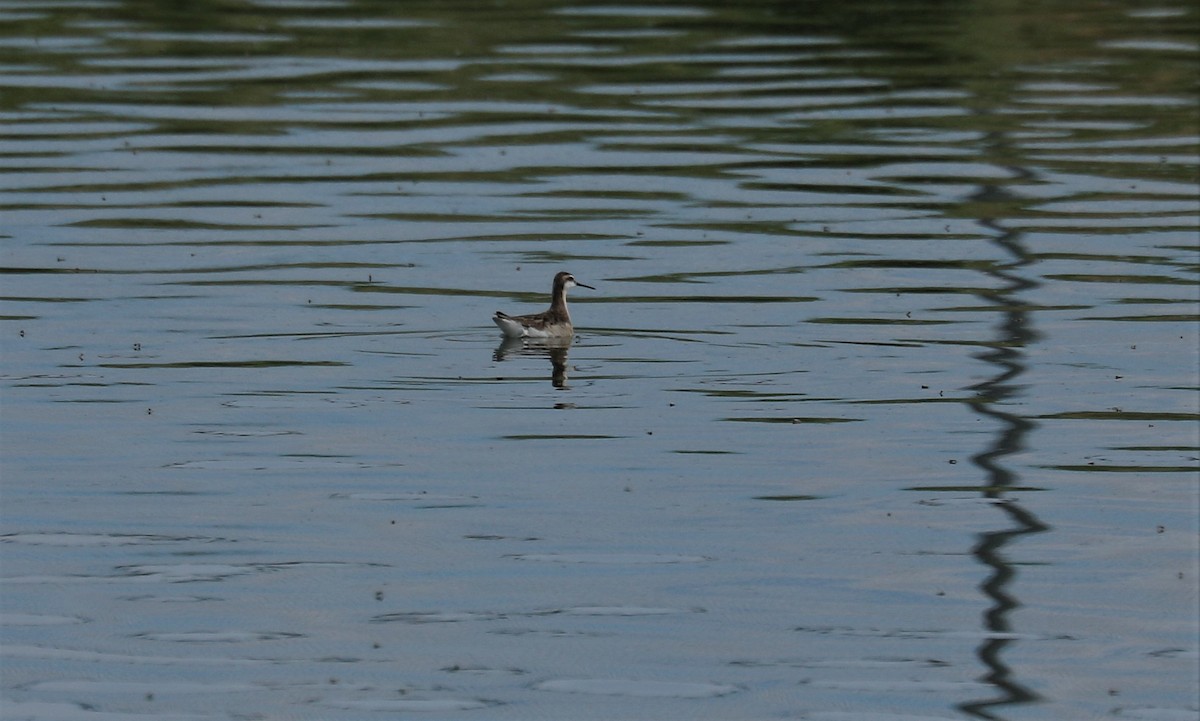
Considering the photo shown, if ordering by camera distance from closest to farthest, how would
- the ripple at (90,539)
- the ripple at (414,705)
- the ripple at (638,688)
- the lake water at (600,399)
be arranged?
the ripple at (414,705)
the ripple at (638,688)
the lake water at (600,399)
the ripple at (90,539)

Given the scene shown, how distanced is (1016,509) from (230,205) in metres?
12.0

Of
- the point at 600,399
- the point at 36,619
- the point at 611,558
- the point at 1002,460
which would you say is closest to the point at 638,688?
the point at 611,558

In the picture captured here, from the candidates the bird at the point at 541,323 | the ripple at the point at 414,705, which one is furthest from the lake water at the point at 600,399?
the bird at the point at 541,323

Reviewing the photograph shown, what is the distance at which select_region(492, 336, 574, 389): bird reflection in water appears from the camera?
16.7 m

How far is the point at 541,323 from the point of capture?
1700cm

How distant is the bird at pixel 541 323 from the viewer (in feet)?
55.6

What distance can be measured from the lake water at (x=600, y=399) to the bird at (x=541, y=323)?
147mm

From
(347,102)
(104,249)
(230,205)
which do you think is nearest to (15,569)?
(104,249)

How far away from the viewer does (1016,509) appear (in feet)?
41.5

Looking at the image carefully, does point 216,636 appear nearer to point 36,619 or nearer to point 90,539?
point 36,619

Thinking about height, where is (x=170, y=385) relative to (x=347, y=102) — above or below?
below

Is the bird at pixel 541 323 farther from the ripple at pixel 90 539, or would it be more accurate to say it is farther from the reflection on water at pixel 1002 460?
the ripple at pixel 90 539

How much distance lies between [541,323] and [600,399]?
189 centimetres

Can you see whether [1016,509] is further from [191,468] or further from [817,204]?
[817,204]
